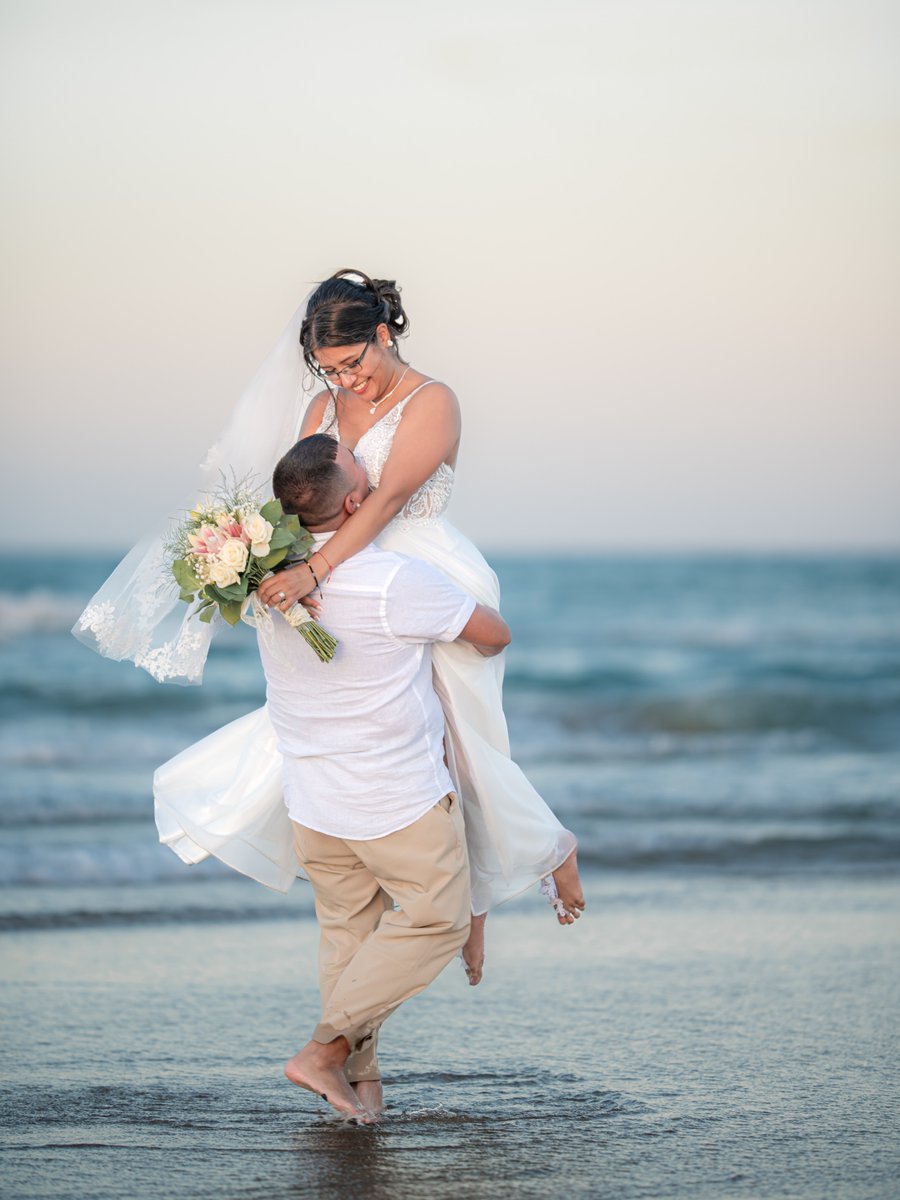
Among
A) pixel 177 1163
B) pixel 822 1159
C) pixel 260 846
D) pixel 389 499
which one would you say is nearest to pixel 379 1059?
pixel 260 846

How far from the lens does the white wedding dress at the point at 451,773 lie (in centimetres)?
425

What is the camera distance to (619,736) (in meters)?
14.6

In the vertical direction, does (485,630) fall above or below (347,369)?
below

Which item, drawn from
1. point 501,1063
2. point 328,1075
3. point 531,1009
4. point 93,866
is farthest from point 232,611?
point 93,866

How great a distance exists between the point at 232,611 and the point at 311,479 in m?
0.39

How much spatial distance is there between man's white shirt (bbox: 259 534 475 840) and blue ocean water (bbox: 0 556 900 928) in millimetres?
3298

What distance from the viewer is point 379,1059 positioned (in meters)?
4.69

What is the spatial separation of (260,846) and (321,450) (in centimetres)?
129

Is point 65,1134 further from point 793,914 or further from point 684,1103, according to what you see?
point 793,914

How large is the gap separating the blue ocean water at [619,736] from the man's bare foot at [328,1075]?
3.11m

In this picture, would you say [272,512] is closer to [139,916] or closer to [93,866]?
[139,916]

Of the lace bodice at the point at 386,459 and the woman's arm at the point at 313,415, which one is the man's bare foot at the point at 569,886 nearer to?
the lace bodice at the point at 386,459

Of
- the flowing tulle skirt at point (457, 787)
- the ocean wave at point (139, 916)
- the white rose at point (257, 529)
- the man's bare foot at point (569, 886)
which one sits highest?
the white rose at point (257, 529)

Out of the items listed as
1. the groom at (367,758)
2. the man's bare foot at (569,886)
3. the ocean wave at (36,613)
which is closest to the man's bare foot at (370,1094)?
the groom at (367,758)
